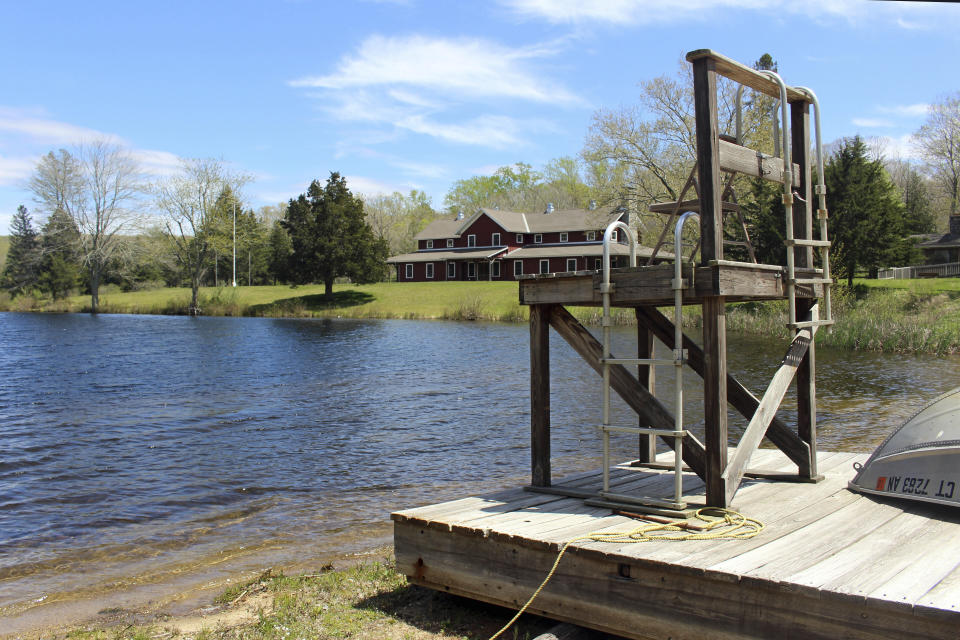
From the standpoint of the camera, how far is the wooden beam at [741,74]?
6.24 m

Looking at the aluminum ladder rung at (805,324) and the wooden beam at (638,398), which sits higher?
the aluminum ladder rung at (805,324)

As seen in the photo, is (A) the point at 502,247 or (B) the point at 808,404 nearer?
(B) the point at 808,404

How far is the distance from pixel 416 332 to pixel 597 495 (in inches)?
1631

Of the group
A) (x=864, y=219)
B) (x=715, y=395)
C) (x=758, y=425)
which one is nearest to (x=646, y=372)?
(x=758, y=425)

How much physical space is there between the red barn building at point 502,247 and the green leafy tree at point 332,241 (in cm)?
1202

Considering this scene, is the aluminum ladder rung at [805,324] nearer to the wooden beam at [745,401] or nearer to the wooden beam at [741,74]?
the wooden beam at [745,401]

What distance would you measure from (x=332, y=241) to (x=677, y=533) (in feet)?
230

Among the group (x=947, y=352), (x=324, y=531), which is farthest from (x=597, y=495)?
(x=947, y=352)

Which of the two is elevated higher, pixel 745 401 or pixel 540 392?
pixel 540 392

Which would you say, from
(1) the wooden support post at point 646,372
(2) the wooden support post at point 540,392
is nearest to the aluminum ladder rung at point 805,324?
(1) the wooden support post at point 646,372

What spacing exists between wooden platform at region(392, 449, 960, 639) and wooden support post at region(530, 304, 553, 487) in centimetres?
37

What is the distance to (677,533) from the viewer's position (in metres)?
5.75

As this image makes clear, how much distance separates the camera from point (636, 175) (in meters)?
52.4

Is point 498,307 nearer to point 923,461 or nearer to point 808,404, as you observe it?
point 808,404
